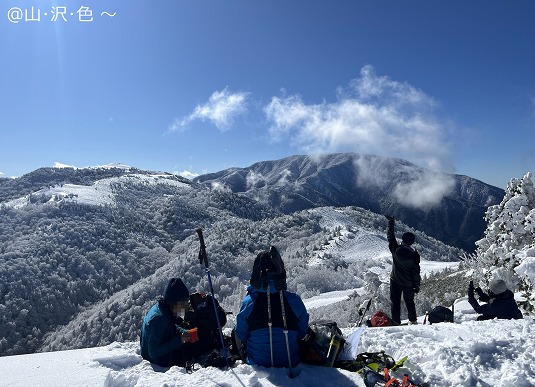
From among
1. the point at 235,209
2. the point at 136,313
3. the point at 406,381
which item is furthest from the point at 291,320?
the point at 235,209

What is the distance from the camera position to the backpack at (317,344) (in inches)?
217

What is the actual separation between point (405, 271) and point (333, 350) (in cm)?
463

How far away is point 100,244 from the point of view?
280 ft

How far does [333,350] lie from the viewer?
5484mm

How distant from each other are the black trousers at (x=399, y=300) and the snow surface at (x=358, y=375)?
277 cm

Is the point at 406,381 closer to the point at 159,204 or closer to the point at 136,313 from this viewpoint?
the point at 136,313

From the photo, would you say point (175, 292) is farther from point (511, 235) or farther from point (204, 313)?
point (511, 235)

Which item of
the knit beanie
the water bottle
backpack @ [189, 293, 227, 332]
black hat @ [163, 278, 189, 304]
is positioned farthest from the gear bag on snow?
black hat @ [163, 278, 189, 304]

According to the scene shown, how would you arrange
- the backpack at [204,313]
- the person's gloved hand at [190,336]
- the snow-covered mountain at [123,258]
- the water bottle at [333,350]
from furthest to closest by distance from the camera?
the snow-covered mountain at [123,258] → the backpack at [204,313] → the person's gloved hand at [190,336] → the water bottle at [333,350]

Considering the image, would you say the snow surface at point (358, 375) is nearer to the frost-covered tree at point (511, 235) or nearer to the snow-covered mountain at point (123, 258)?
the frost-covered tree at point (511, 235)

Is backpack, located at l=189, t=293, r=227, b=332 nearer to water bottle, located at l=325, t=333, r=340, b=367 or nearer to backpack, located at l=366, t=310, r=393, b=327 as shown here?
water bottle, located at l=325, t=333, r=340, b=367

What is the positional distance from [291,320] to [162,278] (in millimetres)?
54082

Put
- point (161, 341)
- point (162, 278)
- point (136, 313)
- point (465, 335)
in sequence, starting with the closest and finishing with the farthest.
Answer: point (161, 341)
point (465, 335)
point (136, 313)
point (162, 278)

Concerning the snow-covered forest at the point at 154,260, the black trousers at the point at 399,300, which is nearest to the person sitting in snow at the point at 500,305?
the black trousers at the point at 399,300
